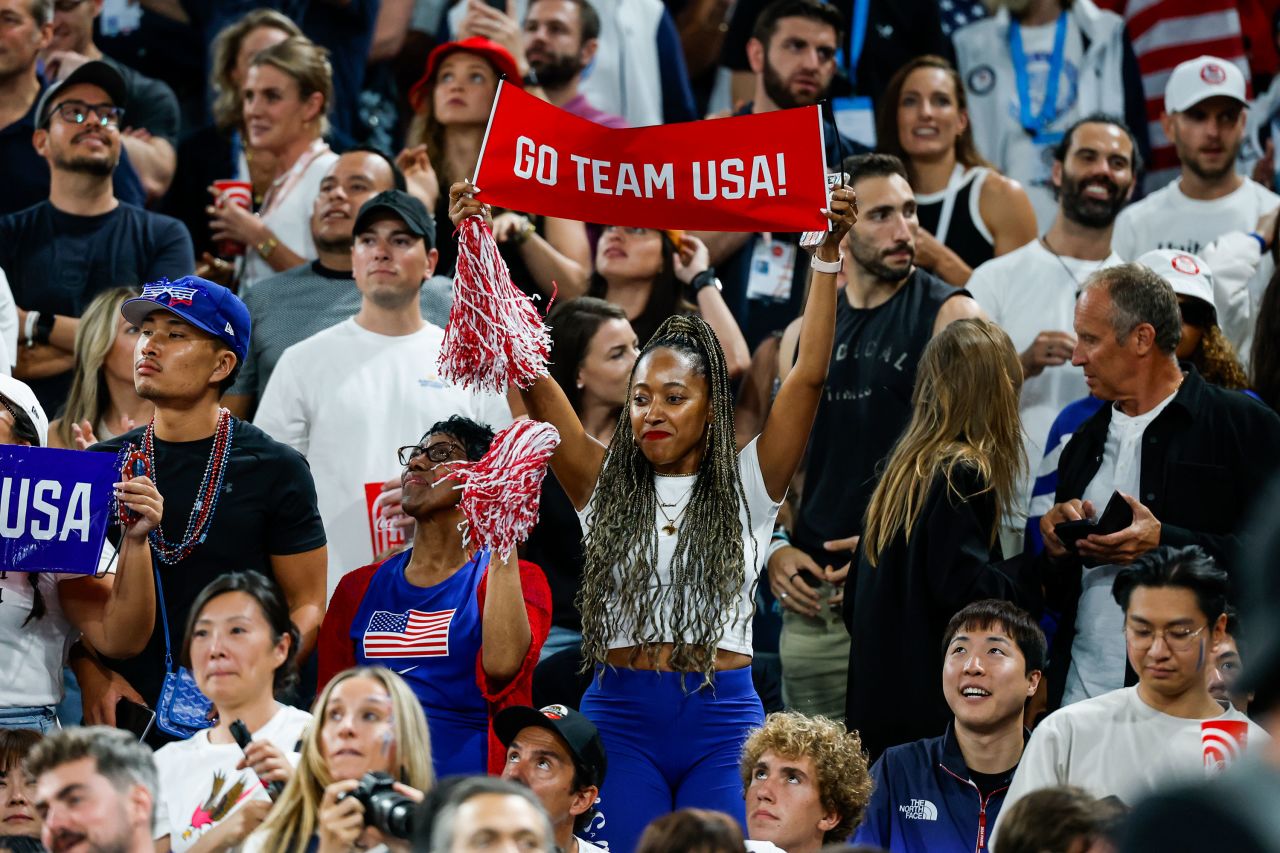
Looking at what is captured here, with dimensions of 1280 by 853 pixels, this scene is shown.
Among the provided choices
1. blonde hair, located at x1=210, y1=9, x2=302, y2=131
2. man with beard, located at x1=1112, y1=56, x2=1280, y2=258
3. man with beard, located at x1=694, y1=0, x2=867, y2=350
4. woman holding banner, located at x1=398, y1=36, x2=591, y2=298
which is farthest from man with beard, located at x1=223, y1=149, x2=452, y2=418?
man with beard, located at x1=1112, y1=56, x2=1280, y2=258

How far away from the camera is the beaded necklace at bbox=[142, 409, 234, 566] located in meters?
5.34

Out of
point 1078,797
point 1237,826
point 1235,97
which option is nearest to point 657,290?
point 1235,97

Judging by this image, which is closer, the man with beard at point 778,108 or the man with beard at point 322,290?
the man with beard at point 322,290

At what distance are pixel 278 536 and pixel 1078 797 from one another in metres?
2.50

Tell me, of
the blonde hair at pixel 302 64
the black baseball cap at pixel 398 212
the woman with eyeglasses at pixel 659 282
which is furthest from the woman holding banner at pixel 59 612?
the blonde hair at pixel 302 64

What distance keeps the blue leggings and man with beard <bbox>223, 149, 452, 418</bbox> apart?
2.40m

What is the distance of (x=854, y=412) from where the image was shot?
21.3 ft

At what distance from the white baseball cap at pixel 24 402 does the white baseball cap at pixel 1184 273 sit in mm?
3853

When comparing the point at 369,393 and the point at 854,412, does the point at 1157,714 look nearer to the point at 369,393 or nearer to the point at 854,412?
the point at 854,412

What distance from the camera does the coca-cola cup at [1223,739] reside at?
16.0ft

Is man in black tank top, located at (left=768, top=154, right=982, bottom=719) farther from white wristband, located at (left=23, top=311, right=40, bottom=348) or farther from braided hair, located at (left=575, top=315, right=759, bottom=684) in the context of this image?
white wristband, located at (left=23, top=311, right=40, bottom=348)

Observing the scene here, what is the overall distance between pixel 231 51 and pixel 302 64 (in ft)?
2.43

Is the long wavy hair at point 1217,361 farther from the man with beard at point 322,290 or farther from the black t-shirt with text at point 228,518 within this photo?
the black t-shirt with text at point 228,518

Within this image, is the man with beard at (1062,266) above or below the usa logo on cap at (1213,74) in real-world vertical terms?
below
